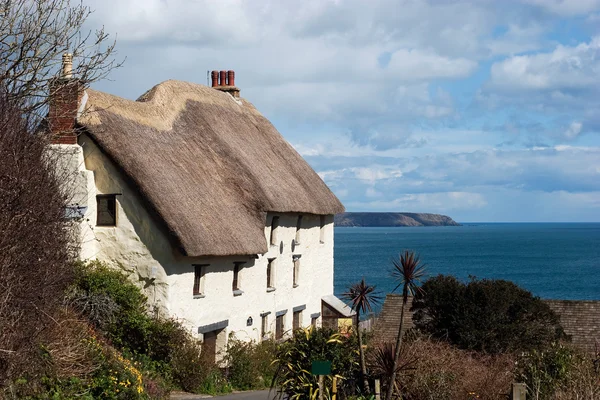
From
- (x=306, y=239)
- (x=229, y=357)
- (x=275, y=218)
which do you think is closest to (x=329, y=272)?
(x=306, y=239)

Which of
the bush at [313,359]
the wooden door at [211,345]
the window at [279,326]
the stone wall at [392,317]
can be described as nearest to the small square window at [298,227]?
the window at [279,326]

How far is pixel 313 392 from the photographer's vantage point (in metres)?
18.2

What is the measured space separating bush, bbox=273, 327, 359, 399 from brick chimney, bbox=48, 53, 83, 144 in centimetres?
813

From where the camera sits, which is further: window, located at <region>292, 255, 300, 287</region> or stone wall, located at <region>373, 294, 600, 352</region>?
window, located at <region>292, 255, 300, 287</region>

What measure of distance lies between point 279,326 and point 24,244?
18855 mm

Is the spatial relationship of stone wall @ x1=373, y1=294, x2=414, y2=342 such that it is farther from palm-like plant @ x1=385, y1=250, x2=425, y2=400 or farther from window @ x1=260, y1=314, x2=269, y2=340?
palm-like plant @ x1=385, y1=250, x2=425, y2=400

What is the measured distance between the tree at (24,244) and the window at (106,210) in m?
8.32

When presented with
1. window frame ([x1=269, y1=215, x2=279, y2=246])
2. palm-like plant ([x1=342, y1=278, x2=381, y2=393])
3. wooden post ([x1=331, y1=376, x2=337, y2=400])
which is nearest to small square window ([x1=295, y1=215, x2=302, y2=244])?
window frame ([x1=269, y1=215, x2=279, y2=246])

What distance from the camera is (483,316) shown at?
974 inches

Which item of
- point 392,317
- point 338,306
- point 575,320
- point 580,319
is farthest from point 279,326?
point 580,319

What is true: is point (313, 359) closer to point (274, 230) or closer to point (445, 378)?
point (445, 378)

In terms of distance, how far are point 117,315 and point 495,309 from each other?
33.8 ft

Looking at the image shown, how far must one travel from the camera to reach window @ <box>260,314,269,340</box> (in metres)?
31.2

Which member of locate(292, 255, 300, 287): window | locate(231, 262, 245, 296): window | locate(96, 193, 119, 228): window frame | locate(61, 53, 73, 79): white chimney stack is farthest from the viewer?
locate(292, 255, 300, 287): window
